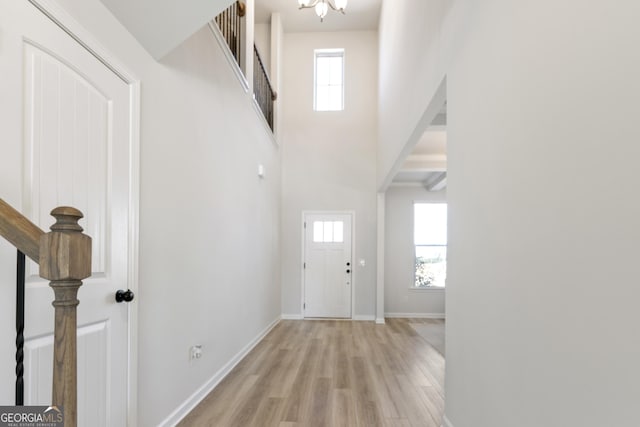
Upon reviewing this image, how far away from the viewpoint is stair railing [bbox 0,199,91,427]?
83cm

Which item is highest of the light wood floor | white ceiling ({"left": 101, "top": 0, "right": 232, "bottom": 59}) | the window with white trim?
white ceiling ({"left": 101, "top": 0, "right": 232, "bottom": 59})

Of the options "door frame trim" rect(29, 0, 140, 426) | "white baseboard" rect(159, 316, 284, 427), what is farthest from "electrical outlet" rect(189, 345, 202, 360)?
"door frame trim" rect(29, 0, 140, 426)

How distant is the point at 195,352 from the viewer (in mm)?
2650

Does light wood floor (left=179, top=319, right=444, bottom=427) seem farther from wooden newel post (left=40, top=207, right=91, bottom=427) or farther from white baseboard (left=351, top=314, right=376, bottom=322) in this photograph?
wooden newel post (left=40, top=207, right=91, bottom=427)

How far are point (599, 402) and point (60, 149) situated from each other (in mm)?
1955

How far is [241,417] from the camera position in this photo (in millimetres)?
2525

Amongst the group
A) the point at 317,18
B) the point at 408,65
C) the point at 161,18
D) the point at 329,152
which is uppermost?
the point at 317,18

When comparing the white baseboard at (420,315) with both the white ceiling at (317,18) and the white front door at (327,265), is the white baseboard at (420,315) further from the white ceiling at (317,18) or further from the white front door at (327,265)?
the white ceiling at (317,18)

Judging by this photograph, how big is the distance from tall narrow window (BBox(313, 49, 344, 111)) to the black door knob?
19.2 ft

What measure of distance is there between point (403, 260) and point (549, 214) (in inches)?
242

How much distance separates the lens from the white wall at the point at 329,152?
667 centimetres

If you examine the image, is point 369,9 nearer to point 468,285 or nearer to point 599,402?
point 468,285
